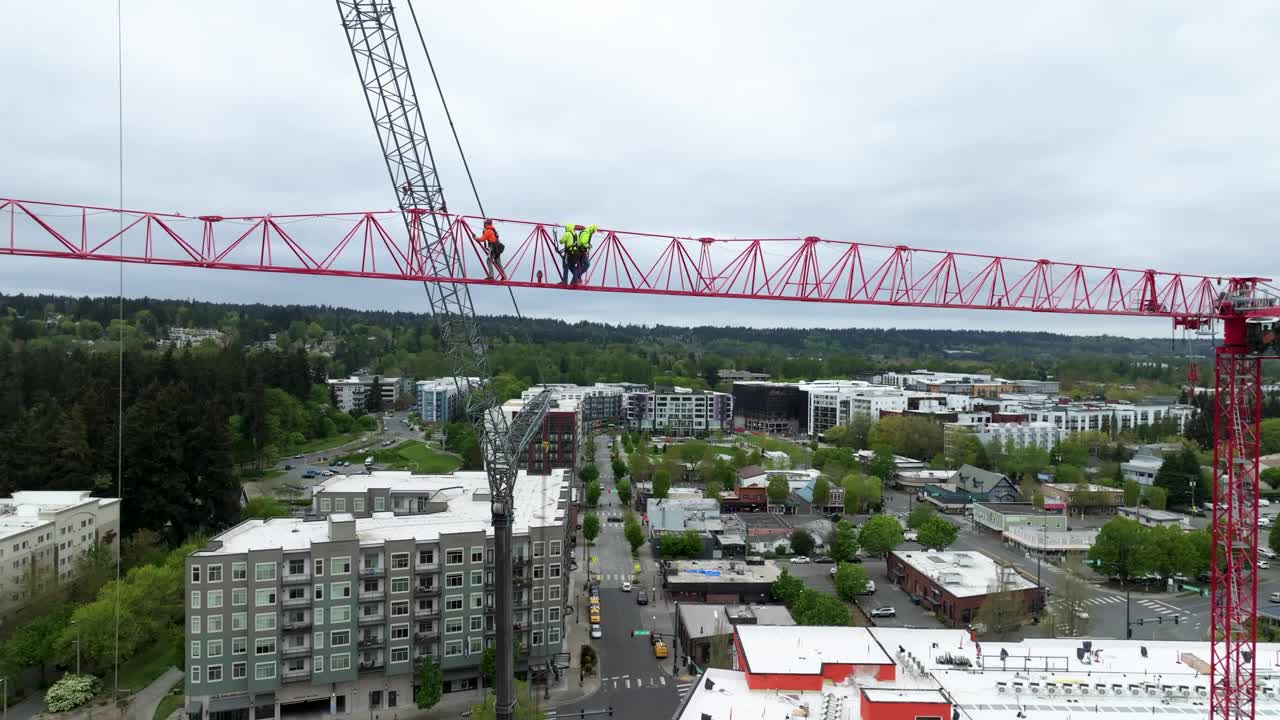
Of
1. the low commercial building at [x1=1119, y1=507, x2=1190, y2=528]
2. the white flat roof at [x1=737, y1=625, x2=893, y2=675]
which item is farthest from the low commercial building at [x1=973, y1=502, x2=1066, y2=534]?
the white flat roof at [x1=737, y1=625, x2=893, y2=675]

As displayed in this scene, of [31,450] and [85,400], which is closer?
[31,450]

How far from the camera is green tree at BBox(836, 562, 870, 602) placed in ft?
70.9

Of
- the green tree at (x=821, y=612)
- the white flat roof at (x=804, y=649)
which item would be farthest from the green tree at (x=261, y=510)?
the white flat roof at (x=804, y=649)

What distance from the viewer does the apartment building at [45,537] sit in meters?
19.0

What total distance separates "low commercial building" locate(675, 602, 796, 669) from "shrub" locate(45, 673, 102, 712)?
1264 cm

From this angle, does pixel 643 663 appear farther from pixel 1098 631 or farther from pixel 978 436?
pixel 978 436

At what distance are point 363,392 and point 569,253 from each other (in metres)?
54.0

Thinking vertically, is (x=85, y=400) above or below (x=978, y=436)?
above

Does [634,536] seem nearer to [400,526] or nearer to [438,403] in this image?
[400,526]

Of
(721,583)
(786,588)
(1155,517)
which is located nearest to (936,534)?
(786,588)

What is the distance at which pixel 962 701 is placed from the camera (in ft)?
37.9

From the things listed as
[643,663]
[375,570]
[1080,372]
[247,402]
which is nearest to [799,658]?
[643,663]

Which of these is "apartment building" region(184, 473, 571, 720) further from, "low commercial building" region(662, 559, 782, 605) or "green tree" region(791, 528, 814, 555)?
"green tree" region(791, 528, 814, 555)

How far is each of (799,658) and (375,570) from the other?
28.3 ft
